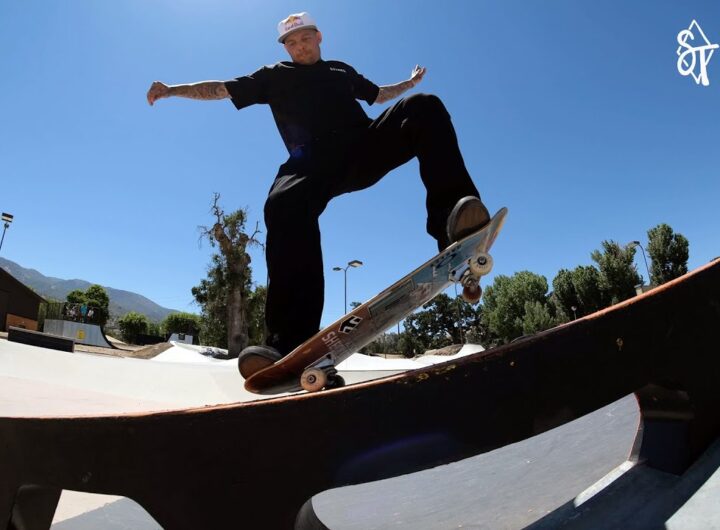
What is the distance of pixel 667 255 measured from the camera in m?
34.7

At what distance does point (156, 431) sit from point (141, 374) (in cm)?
1041

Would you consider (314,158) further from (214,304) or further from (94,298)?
(94,298)

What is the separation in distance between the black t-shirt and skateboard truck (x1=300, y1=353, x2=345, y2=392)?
1098 mm

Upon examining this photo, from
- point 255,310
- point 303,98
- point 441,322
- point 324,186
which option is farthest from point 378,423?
point 441,322

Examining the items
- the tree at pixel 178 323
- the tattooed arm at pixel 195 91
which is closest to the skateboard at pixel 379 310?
the tattooed arm at pixel 195 91

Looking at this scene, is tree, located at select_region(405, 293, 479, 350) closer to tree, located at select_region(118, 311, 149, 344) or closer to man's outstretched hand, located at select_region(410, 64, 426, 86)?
tree, located at select_region(118, 311, 149, 344)

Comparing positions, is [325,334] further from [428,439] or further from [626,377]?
[626,377]

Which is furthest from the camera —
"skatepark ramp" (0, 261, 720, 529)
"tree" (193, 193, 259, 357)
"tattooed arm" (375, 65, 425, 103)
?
"tree" (193, 193, 259, 357)

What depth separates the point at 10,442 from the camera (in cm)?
111

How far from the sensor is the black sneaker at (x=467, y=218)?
1558 mm

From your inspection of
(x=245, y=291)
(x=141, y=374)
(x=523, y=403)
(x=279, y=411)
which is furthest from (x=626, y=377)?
(x=245, y=291)

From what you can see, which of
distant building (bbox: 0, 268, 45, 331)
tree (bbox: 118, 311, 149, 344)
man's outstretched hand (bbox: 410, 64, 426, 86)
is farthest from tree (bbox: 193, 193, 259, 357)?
tree (bbox: 118, 311, 149, 344)

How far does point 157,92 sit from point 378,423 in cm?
220

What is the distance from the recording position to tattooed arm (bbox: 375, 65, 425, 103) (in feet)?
9.04
